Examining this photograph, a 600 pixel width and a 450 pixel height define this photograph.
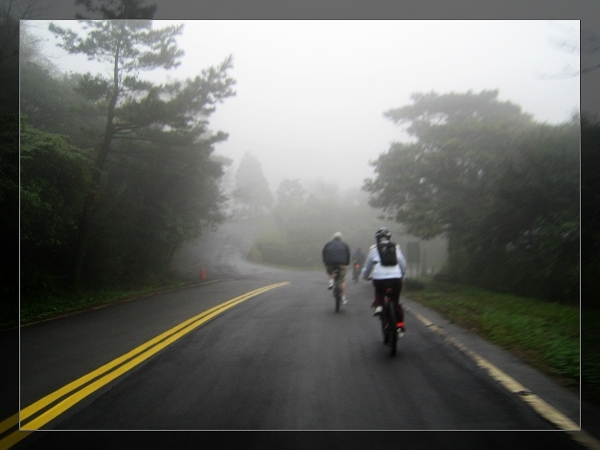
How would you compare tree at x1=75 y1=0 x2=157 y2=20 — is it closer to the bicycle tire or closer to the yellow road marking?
the bicycle tire

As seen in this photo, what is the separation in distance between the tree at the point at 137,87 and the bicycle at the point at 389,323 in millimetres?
3069

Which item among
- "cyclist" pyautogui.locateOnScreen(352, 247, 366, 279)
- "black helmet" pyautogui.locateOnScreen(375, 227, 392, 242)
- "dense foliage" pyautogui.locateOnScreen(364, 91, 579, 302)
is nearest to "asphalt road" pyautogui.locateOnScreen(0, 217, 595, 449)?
"cyclist" pyautogui.locateOnScreen(352, 247, 366, 279)

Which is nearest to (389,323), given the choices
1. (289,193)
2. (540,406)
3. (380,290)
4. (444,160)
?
(380,290)

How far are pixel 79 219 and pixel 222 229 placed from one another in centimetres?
215

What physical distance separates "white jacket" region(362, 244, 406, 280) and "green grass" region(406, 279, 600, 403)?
80 centimetres

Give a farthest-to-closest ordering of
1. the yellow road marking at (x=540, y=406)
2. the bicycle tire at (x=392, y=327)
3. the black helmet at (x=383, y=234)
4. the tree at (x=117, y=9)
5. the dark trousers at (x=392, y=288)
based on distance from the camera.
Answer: the dark trousers at (x=392, y=288), the black helmet at (x=383, y=234), the bicycle tire at (x=392, y=327), the tree at (x=117, y=9), the yellow road marking at (x=540, y=406)

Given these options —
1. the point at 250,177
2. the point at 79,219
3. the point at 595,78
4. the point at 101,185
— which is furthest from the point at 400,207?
the point at 79,219

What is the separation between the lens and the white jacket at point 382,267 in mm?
7145

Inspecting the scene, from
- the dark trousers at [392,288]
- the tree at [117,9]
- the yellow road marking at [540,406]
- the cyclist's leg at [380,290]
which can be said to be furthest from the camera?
the cyclist's leg at [380,290]

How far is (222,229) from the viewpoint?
23.5 ft

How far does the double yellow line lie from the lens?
431 centimetres

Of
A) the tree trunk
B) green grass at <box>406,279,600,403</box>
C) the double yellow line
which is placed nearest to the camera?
the double yellow line

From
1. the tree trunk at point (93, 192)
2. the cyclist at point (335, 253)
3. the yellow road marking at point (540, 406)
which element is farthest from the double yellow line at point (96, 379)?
the yellow road marking at point (540, 406)

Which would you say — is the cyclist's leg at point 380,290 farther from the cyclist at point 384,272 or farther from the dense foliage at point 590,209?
the dense foliage at point 590,209
